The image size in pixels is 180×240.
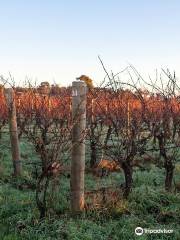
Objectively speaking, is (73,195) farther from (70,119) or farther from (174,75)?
(174,75)

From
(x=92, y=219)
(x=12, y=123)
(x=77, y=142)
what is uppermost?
(x=12, y=123)

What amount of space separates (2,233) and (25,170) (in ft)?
12.9

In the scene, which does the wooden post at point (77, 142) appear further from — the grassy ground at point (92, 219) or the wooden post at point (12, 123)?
the wooden post at point (12, 123)

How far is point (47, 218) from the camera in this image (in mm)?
4789

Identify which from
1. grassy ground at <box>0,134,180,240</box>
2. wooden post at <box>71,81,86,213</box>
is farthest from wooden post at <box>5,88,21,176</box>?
wooden post at <box>71,81,86,213</box>

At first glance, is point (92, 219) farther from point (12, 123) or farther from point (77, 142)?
point (12, 123)

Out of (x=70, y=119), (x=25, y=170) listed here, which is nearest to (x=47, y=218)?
(x=70, y=119)

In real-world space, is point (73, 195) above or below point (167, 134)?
below

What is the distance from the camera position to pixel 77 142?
16.2 ft

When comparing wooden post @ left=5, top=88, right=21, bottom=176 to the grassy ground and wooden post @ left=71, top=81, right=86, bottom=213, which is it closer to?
the grassy ground

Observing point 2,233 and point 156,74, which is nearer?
point 2,233

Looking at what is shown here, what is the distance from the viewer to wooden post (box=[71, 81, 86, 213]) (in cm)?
496

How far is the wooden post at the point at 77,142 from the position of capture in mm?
4957

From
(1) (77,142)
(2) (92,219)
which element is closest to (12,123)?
(1) (77,142)
